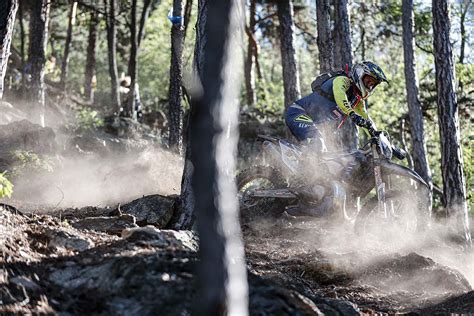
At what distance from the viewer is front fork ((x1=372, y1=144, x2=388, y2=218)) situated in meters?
10.3

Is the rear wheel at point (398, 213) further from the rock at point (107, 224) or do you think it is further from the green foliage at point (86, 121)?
the green foliage at point (86, 121)

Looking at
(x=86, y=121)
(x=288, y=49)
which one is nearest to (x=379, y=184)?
(x=288, y=49)

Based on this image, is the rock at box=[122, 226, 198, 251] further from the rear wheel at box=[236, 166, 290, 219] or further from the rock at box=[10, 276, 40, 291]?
the rear wheel at box=[236, 166, 290, 219]

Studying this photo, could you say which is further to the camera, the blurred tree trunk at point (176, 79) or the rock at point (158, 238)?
the blurred tree trunk at point (176, 79)

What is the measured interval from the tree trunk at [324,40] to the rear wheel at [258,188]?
3686mm

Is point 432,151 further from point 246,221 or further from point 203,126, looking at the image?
point 203,126

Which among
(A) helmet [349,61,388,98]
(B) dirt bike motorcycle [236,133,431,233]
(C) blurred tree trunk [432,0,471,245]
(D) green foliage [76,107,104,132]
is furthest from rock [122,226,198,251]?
(D) green foliage [76,107,104,132]

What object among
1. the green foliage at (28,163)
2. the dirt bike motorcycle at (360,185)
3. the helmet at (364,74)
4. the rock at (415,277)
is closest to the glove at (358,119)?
the dirt bike motorcycle at (360,185)

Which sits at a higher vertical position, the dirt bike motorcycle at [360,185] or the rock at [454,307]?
the dirt bike motorcycle at [360,185]

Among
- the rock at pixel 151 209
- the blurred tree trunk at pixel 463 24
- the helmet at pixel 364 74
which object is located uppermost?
the blurred tree trunk at pixel 463 24

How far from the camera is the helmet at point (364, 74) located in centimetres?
1049

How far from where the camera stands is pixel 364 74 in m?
10.6

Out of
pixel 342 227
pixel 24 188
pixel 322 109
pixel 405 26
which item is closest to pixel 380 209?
pixel 342 227

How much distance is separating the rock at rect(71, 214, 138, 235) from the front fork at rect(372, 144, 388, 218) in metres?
3.97
